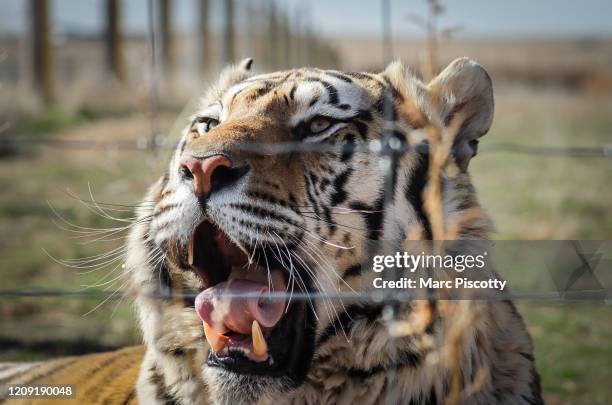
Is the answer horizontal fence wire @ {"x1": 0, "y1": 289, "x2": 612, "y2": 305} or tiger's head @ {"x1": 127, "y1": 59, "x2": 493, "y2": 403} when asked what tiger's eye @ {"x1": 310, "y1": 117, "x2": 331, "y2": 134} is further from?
horizontal fence wire @ {"x1": 0, "y1": 289, "x2": 612, "y2": 305}

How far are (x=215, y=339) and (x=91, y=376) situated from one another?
74 centimetres

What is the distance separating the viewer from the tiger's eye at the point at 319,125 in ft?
7.58

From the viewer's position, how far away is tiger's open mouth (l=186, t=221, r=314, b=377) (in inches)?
82.6

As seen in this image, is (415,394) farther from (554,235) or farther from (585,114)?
(585,114)

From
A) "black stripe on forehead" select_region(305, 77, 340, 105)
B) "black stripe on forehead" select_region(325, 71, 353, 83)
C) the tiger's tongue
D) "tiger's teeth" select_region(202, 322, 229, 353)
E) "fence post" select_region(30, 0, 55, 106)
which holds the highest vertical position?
"black stripe on forehead" select_region(325, 71, 353, 83)

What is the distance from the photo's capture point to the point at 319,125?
7.61 feet

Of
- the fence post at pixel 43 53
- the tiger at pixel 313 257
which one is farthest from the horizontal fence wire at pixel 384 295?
the fence post at pixel 43 53

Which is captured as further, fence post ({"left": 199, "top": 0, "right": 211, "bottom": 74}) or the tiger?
fence post ({"left": 199, "top": 0, "right": 211, "bottom": 74})

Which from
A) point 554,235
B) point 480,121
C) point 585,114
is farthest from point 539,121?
point 480,121

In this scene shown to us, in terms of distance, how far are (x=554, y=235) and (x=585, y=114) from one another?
30.3 ft

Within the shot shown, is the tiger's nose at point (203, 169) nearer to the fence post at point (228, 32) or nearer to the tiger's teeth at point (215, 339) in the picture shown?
the tiger's teeth at point (215, 339)

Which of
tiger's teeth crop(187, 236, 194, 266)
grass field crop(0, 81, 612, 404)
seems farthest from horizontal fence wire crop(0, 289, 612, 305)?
grass field crop(0, 81, 612, 404)

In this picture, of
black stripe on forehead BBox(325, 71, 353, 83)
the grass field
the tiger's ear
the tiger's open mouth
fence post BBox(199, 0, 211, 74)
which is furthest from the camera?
fence post BBox(199, 0, 211, 74)

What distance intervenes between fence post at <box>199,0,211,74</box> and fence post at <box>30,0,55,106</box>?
2427 mm
